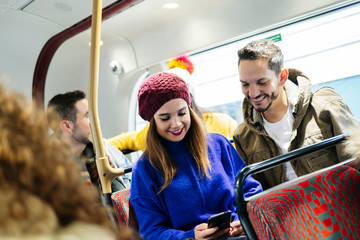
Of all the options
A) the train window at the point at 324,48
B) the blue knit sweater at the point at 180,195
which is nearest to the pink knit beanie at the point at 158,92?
the blue knit sweater at the point at 180,195

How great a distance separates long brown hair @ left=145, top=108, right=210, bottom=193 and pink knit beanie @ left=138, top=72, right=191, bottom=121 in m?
0.07

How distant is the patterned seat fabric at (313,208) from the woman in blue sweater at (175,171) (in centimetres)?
37

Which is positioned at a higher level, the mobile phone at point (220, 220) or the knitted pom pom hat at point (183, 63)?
the knitted pom pom hat at point (183, 63)

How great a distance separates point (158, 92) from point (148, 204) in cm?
55

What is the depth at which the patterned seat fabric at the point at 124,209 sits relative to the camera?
6.91 ft

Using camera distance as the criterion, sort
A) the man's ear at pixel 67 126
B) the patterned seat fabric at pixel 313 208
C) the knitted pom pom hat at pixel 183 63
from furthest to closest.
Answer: the knitted pom pom hat at pixel 183 63 < the man's ear at pixel 67 126 < the patterned seat fabric at pixel 313 208

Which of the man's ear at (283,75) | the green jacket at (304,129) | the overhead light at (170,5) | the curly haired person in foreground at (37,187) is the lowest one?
the green jacket at (304,129)

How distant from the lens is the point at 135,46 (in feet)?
18.4

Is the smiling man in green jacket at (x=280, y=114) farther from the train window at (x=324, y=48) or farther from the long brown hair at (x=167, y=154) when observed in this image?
the train window at (x=324, y=48)

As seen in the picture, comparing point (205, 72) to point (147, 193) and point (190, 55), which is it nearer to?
point (190, 55)

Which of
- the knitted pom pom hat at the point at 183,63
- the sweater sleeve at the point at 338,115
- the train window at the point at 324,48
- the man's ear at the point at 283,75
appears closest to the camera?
the sweater sleeve at the point at 338,115

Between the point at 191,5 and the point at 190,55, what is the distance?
0.64 m

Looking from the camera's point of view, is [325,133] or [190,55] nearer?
[325,133]

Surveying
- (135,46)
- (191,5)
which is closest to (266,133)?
(191,5)
